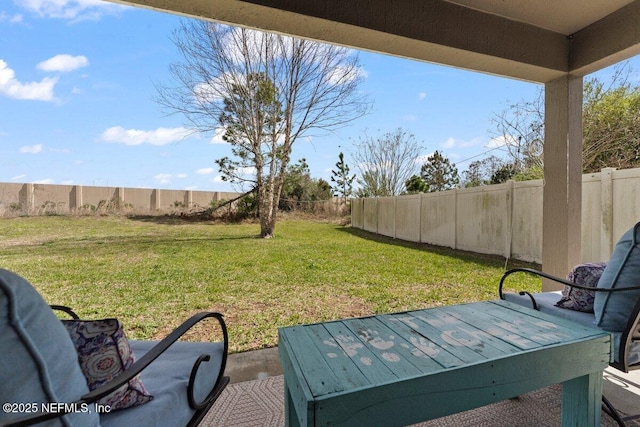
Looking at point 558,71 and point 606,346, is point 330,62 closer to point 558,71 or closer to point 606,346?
point 558,71

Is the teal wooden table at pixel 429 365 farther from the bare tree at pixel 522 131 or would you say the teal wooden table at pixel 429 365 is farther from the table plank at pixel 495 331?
the bare tree at pixel 522 131

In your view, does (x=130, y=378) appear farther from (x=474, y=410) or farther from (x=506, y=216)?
(x=506, y=216)

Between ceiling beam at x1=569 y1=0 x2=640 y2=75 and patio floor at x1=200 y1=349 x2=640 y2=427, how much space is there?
2.20 metres

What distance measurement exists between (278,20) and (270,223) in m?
5.99

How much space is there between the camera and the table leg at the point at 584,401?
3.87ft

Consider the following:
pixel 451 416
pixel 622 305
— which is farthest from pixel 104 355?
pixel 622 305

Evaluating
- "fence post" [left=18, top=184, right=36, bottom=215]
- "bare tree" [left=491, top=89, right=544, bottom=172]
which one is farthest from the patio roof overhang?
"fence post" [left=18, top=184, right=36, bottom=215]

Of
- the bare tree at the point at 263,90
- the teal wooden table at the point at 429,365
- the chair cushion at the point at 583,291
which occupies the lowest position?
the teal wooden table at the point at 429,365

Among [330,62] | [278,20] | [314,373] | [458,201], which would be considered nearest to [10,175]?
[278,20]

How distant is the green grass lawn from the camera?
311 centimetres

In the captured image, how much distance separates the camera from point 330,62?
641 centimetres

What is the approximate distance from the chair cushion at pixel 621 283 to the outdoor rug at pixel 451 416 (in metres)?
0.59

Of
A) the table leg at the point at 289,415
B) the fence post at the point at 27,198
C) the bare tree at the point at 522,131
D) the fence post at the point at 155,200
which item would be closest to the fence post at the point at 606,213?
the bare tree at the point at 522,131

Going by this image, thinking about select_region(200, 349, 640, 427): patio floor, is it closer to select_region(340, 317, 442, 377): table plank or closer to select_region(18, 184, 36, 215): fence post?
select_region(340, 317, 442, 377): table plank
